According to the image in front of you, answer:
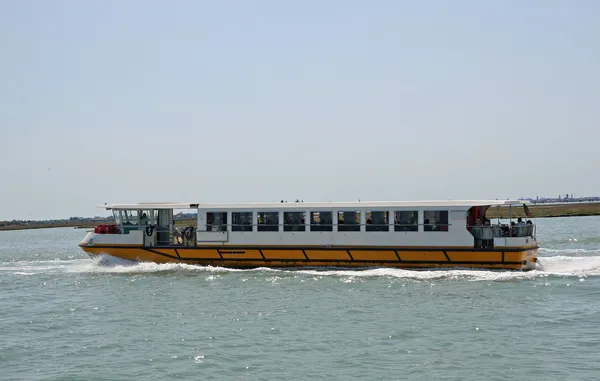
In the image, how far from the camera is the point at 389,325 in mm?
20203

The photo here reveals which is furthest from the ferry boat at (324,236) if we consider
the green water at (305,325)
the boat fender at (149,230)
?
the green water at (305,325)

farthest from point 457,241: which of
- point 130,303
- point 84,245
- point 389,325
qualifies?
point 84,245

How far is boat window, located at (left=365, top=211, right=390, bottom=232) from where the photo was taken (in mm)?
31969

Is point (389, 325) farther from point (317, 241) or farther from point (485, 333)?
point (317, 241)

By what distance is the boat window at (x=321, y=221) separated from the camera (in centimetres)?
3262

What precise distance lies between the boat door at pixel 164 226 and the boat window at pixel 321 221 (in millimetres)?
8029

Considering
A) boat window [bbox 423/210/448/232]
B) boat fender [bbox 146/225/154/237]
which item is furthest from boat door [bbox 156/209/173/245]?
boat window [bbox 423/210/448/232]

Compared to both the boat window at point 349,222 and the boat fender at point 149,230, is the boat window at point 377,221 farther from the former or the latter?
the boat fender at point 149,230

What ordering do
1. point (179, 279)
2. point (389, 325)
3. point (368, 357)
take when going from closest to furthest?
point (368, 357), point (389, 325), point (179, 279)

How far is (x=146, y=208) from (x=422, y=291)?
53.0ft

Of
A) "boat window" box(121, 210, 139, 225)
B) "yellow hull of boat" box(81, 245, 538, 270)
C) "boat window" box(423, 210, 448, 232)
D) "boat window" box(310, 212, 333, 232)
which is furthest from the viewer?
"boat window" box(121, 210, 139, 225)

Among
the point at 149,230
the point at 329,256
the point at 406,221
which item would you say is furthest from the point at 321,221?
the point at 149,230

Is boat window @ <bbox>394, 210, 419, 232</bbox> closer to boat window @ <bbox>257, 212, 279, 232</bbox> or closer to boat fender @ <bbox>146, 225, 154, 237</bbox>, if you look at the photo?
boat window @ <bbox>257, 212, 279, 232</bbox>

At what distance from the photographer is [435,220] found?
103ft
